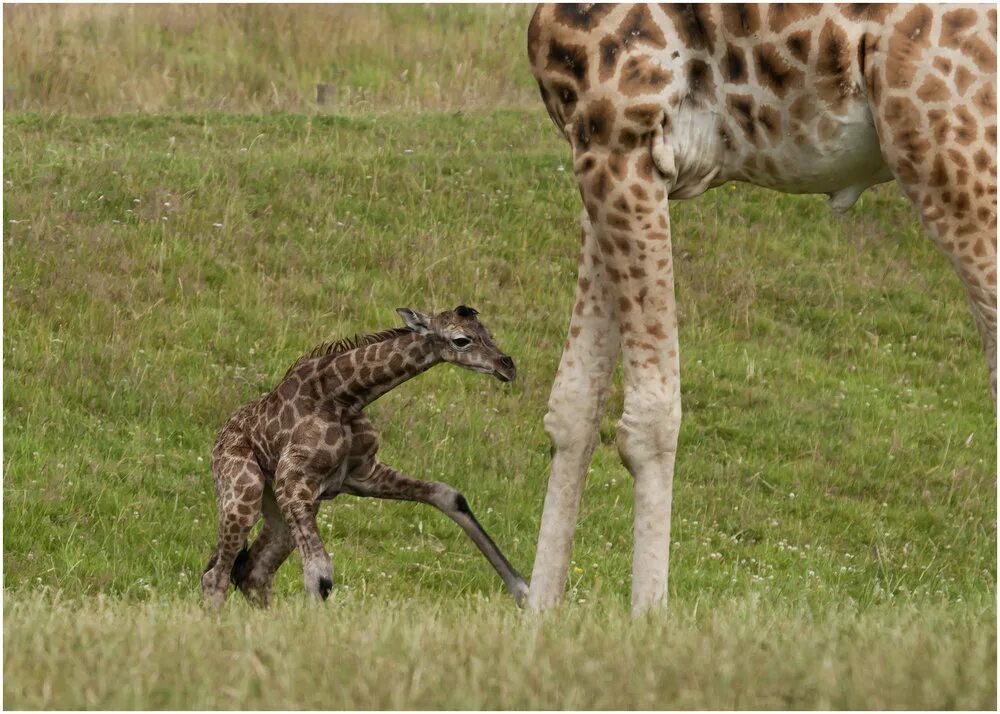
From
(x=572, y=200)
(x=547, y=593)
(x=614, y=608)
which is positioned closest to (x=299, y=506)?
(x=547, y=593)

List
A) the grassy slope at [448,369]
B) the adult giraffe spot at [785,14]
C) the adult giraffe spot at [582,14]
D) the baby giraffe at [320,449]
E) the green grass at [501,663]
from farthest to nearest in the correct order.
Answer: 1. the grassy slope at [448,369]
2. the baby giraffe at [320,449]
3. the adult giraffe spot at [582,14]
4. the adult giraffe spot at [785,14]
5. the green grass at [501,663]

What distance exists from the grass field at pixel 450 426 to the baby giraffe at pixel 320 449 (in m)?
0.42

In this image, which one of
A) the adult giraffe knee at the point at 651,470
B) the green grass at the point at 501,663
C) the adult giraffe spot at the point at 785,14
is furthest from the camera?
the adult giraffe knee at the point at 651,470

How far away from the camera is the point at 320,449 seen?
6.96 m

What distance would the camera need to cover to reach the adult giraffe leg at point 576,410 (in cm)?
672

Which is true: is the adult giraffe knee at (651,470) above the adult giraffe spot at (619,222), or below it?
below

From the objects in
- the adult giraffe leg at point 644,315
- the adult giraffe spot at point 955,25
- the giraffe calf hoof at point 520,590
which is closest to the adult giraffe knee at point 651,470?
the adult giraffe leg at point 644,315

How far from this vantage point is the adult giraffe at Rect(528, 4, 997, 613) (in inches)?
229

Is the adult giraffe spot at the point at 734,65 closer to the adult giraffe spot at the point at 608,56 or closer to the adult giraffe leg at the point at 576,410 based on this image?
the adult giraffe spot at the point at 608,56

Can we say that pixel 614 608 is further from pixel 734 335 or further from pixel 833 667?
pixel 734 335

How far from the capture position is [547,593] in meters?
6.70

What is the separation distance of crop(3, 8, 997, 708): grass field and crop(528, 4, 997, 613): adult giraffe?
38.3 inches

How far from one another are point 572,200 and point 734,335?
2.20m

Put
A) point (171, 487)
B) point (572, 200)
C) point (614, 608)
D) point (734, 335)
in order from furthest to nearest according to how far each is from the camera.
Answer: point (572, 200) < point (734, 335) < point (171, 487) < point (614, 608)
